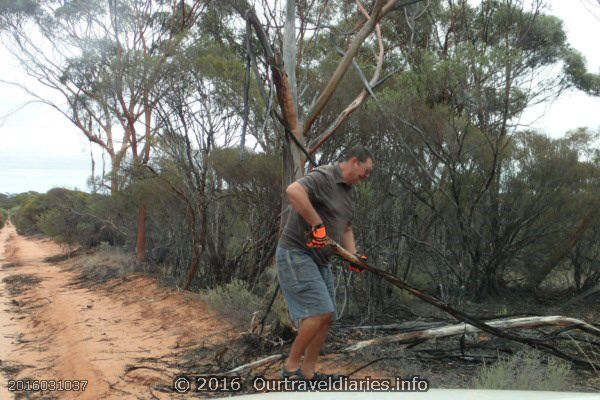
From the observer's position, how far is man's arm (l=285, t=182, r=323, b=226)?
365 centimetres

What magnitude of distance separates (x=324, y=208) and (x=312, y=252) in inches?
13.6

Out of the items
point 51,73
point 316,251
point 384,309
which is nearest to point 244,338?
point 316,251

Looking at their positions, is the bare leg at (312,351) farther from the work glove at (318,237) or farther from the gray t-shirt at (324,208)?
the work glove at (318,237)

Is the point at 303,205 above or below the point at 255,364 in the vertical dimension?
above

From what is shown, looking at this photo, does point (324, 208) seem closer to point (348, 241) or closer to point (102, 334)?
point (348, 241)

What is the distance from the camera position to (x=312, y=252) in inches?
155

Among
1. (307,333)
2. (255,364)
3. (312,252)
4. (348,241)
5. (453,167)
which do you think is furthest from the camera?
(453,167)

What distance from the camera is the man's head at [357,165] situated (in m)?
3.96

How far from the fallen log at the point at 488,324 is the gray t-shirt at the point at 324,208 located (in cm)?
146

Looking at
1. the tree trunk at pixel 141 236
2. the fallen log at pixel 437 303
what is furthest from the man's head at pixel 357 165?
the tree trunk at pixel 141 236

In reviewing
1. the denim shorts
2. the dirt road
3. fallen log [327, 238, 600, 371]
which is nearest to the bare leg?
the denim shorts

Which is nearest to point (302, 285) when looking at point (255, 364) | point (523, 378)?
point (255, 364)

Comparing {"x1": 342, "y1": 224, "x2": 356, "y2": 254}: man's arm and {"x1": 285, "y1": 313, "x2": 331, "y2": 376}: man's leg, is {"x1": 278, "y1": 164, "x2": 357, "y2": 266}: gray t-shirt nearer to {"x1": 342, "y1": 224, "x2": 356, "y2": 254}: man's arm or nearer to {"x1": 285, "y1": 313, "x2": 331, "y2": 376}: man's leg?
{"x1": 342, "y1": 224, "x2": 356, "y2": 254}: man's arm

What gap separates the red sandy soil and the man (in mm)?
1023
